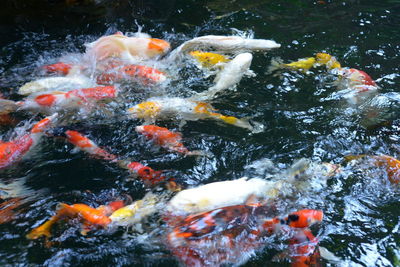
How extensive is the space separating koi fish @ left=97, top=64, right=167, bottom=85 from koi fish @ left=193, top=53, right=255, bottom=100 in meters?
0.57

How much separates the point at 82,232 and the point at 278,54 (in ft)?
12.3

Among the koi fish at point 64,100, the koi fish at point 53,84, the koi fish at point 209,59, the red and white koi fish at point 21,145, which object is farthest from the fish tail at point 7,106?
the koi fish at point 209,59

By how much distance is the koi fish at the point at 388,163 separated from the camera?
3029 millimetres

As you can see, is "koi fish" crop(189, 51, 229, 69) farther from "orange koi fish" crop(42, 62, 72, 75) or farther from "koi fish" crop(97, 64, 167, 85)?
"orange koi fish" crop(42, 62, 72, 75)

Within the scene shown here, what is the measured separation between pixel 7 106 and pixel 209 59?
8.09ft

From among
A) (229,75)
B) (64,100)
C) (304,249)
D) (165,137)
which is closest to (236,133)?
(165,137)

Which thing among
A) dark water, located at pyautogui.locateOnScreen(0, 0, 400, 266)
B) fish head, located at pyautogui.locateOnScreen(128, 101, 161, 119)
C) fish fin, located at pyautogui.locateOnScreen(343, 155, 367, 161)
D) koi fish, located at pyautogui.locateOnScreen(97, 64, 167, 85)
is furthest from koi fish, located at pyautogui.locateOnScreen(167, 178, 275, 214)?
koi fish, located at pyautogui.locateOnScreen(97, 64, 167, 85)

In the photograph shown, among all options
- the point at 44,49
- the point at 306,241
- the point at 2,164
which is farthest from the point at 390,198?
the point at 44,49

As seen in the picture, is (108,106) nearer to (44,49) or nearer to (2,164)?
(2,164)

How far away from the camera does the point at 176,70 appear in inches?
188

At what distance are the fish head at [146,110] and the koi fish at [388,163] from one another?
6.49ft

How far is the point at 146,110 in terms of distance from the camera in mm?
3906

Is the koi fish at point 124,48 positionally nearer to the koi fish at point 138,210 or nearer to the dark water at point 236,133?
the dark water at point 236,133

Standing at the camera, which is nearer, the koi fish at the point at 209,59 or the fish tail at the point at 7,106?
the fish tail at the point at 7,106
